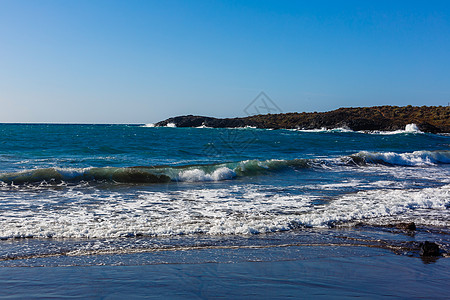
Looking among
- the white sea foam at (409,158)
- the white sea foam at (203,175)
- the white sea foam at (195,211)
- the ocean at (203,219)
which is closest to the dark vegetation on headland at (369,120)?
the white sea foam at (409,158)

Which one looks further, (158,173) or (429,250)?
(158,173)

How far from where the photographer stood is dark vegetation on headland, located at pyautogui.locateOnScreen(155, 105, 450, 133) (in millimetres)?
65762

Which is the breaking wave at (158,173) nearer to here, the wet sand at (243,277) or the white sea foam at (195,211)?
the white sea foam at (195,211)

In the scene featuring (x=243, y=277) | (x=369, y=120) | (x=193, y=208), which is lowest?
(x=193, y=208)

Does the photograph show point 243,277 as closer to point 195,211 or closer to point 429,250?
point 429,250

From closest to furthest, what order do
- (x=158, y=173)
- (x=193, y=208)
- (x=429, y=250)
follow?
(x=429, y=250), (x=193, y=208), (x=158, y=173)

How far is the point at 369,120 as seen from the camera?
69.5 metres

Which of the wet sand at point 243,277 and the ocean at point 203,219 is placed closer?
the wet sand at point 243,277

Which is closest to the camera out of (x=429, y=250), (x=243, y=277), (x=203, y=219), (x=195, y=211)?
(x=243, y=277)

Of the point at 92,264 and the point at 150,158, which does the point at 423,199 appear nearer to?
the point at 92,264

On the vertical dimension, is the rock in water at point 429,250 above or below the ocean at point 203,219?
above

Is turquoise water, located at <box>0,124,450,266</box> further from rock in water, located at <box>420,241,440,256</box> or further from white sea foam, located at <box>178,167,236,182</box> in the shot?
rock in water, located at <box>420,241,440,256</box>

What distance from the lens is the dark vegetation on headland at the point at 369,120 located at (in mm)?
65762

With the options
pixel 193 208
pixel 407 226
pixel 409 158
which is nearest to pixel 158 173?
pixel 193 208
